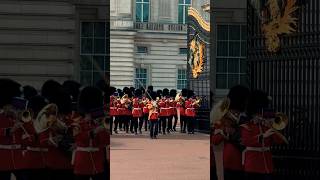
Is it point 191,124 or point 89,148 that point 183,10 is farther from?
point 89,148

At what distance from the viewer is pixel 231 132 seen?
7105 mm

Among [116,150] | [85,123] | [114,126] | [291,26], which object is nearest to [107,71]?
[85,123]

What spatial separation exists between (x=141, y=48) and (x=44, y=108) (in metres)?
27.9

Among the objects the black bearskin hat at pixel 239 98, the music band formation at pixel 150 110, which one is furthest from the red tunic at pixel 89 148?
the music band formation at pixel 150 110

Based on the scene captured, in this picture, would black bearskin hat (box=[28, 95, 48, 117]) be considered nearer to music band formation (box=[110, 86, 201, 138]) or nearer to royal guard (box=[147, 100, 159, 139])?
royal guard (box=[147, 100, 159, 139])

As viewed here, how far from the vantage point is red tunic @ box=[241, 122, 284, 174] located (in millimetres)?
6711

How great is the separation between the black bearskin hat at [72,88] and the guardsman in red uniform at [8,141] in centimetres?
53

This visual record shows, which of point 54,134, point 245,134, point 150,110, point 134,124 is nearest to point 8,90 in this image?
point 54,134

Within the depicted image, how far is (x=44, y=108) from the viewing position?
7.21 meters

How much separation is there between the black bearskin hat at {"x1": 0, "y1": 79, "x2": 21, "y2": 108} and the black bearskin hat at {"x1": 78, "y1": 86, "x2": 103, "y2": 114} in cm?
69

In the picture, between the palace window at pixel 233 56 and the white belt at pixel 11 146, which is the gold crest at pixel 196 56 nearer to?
the palace window at pixel 233 56

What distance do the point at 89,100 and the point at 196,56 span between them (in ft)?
30.6

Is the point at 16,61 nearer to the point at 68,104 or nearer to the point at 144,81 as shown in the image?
the point at 68,104

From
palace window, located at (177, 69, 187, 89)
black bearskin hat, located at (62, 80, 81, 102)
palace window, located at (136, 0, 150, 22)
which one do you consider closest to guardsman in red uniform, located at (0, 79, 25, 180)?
black bearskin hat, located at (62, 80, 81, 102)
